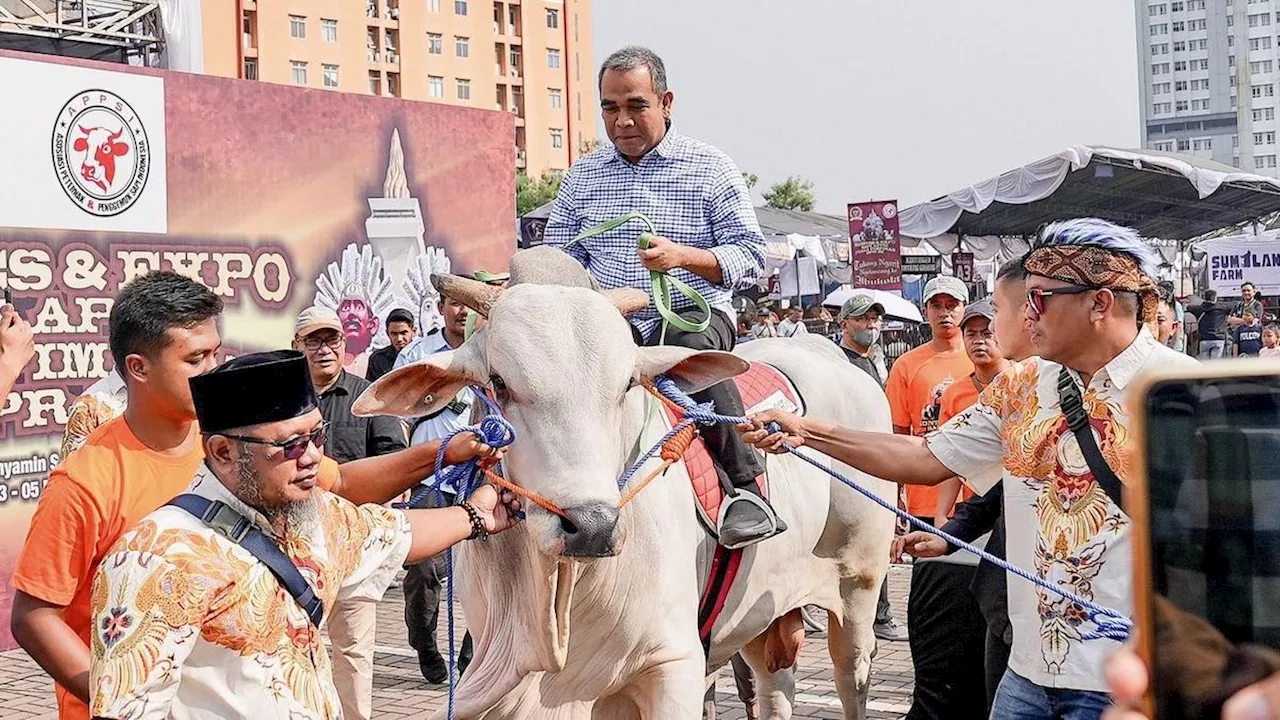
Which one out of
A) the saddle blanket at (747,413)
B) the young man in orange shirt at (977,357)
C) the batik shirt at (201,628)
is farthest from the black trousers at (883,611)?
the batik shirt at (201,628)

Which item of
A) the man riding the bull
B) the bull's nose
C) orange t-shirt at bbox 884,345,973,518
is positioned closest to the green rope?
the man riding the bull

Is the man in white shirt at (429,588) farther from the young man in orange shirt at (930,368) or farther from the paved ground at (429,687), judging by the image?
the young man in orange shirt at (930,368)

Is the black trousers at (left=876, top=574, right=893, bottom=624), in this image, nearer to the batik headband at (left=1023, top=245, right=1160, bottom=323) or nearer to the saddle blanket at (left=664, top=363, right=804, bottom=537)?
the saddle blanket at (left=664, top=363, right=804, bottom=537)

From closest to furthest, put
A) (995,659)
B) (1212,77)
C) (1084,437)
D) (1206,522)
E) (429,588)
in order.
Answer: (1206,522) < (1084,437) < (995,659) < (429,588) < (1212,77)

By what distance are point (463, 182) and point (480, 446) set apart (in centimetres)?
814

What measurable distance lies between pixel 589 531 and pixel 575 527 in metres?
0.04

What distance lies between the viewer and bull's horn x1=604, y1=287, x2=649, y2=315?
420 cm

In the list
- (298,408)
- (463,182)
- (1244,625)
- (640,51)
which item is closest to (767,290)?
(463,182)

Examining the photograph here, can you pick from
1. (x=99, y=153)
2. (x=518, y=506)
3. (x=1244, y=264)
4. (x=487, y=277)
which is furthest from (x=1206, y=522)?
(x=1244, y=264)

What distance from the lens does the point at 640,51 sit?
15.8ft

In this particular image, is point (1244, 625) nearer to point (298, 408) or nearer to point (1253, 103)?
point (298, 408)

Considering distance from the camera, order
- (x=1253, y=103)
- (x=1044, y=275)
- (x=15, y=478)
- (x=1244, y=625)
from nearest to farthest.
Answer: (x=1244, y=625) → (x=1044, y=275) → (x=15, y=478) → (x=1253, y=103)

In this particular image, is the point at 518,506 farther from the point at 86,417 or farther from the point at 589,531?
the point at 86,417

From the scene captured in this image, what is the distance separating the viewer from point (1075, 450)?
3.33 m
